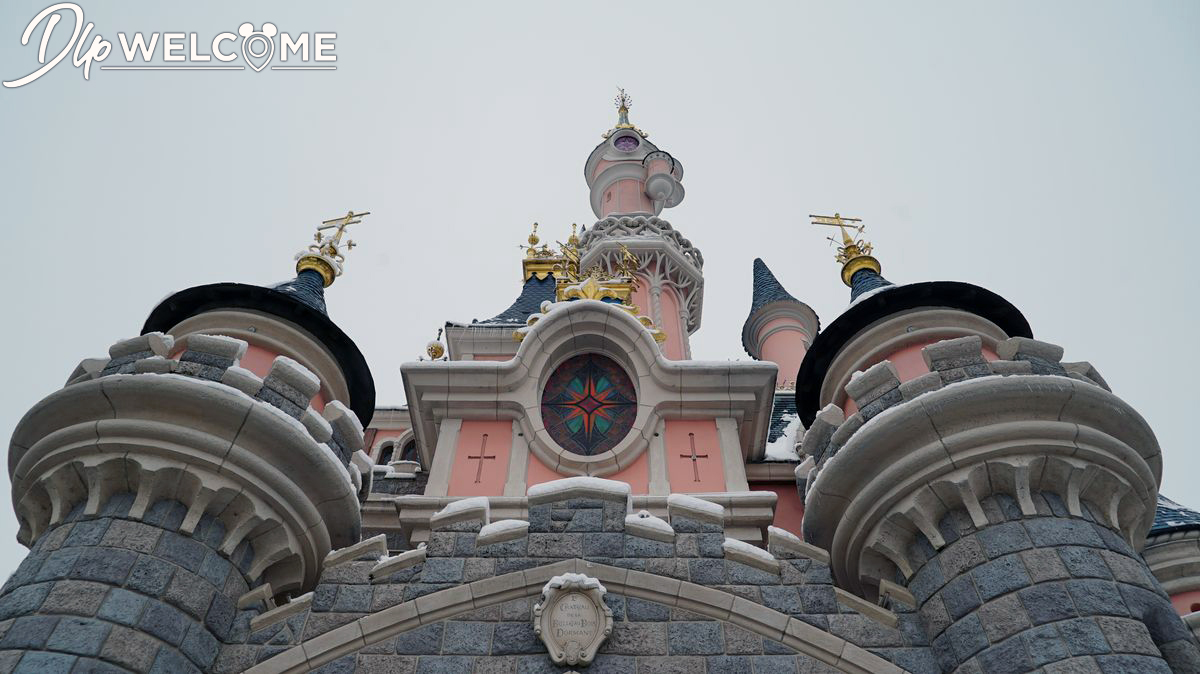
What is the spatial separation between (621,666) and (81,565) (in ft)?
13.3

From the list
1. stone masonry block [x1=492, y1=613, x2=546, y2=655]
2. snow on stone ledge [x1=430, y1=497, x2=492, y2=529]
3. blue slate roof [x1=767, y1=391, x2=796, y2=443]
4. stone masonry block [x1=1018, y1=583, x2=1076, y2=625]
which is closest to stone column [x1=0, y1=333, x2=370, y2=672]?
snow on stone ledge [x1=430, y1=497, x2=492, y2=529]

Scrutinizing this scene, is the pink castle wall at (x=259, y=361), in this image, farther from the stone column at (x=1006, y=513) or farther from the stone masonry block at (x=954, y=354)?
the stone masonry block at (x=954, y=354)

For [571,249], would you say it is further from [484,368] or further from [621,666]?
[621,666]

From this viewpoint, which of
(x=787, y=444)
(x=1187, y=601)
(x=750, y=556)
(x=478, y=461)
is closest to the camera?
(x=750, y=556)

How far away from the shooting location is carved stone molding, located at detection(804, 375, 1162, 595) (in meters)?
7.53

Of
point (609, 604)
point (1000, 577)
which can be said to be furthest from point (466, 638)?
point (1000, 577)

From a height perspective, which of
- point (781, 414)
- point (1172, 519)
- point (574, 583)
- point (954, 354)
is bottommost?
point (574, 583)

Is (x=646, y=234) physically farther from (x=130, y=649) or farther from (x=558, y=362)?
(x=130, y=649)

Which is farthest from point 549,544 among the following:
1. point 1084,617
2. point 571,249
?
point 571,249

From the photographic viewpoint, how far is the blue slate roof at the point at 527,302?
18.4m

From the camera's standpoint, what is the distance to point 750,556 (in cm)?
767

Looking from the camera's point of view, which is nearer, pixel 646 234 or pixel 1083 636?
pixel 1083 636

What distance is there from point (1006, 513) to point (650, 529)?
280cm

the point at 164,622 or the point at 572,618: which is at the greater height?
the point at 572,618
